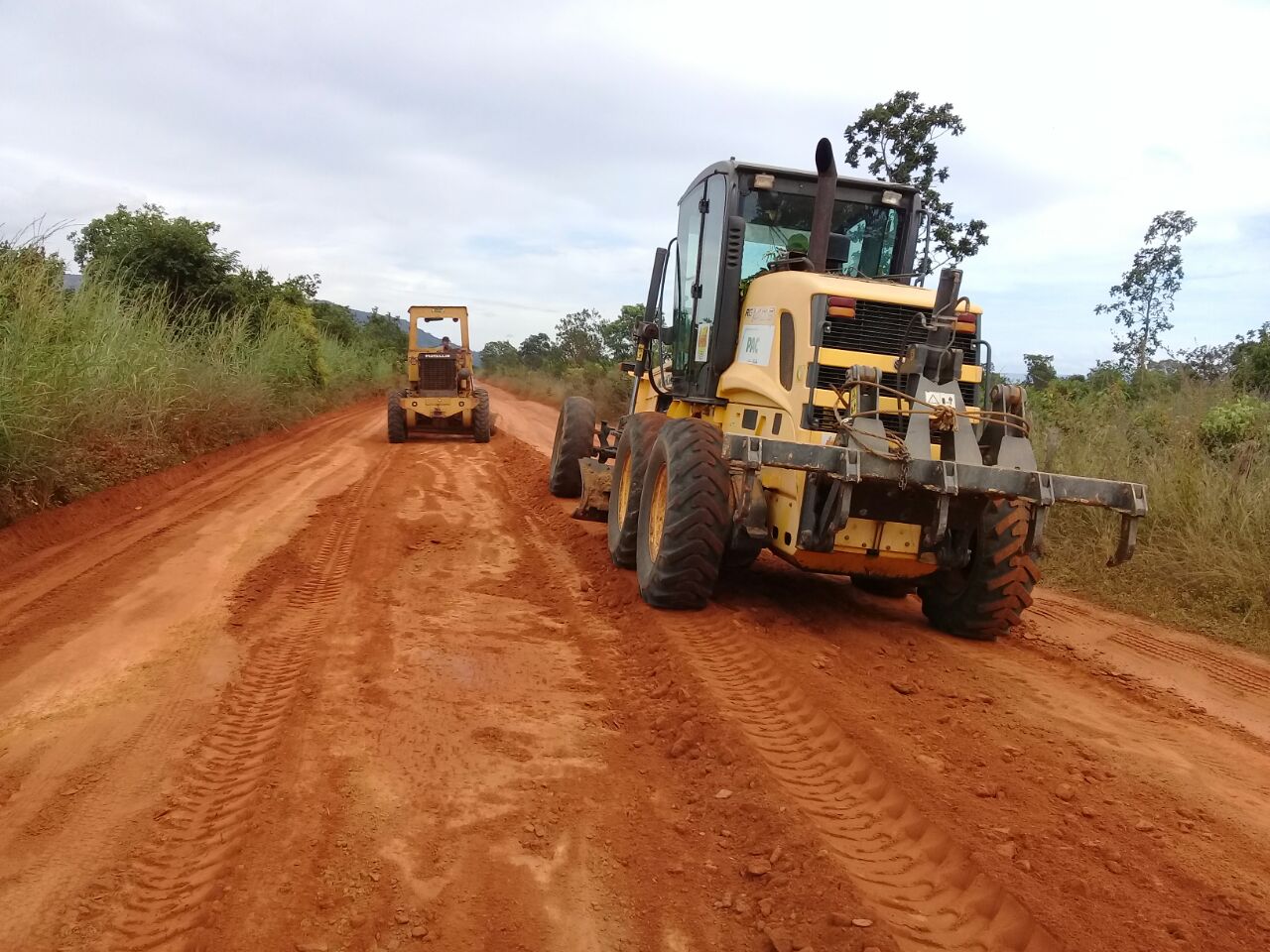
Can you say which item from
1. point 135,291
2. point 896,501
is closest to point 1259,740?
point 896,501

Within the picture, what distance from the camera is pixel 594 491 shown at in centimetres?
870

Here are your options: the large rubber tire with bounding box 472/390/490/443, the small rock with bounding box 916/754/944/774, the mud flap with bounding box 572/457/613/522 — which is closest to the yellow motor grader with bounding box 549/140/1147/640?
the small rock with bounding box 916/754/944/774

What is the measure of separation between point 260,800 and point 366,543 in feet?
14.9

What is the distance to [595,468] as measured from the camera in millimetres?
8688

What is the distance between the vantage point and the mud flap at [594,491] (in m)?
8.62

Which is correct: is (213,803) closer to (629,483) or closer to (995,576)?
(629,483)

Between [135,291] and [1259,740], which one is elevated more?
[135,291]

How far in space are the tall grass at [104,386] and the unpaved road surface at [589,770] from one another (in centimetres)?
130

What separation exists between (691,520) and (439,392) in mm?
13813

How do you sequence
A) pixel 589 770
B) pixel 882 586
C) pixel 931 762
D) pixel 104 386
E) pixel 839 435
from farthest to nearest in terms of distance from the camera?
1. pixel 104 386
2. pixel 882 586
3. pixel 839 435
4. pixel 931 762
5. pixel 589 770

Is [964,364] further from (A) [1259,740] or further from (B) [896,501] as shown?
(A) [1259,740]

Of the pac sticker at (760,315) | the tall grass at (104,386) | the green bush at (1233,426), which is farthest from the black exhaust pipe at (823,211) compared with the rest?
the tall grass at (104,386)

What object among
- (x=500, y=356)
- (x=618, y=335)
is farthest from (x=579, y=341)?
(x=500, y=356)

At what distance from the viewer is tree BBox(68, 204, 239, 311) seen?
15.6m
